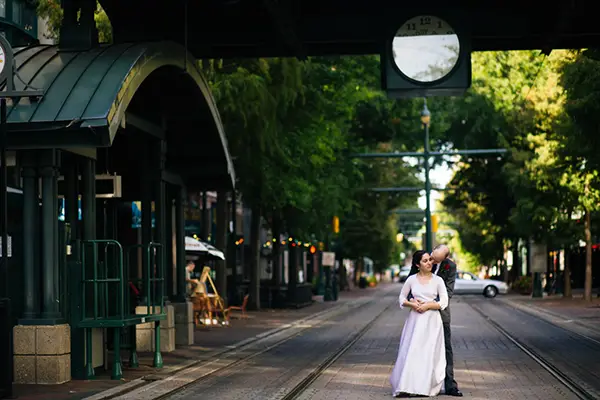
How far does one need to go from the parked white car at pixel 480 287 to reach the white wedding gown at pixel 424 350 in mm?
51611

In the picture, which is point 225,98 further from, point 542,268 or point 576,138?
point 542,268

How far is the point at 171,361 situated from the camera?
20.3 meters

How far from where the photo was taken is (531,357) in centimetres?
2105

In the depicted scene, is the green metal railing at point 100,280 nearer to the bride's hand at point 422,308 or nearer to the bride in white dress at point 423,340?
the bride in white dress at point 423,340

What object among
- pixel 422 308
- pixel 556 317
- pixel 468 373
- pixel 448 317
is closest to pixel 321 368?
pixel 468 373

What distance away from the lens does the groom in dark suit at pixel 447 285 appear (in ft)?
47.8

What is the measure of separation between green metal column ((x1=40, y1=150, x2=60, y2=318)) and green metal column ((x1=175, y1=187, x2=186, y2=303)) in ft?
23.7

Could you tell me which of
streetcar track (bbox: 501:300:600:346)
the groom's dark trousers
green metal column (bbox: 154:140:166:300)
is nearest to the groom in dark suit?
the groom's dark trousers

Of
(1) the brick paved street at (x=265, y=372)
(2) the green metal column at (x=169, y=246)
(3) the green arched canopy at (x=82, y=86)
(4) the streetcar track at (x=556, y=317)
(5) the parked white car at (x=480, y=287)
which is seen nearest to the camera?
(1) the brick paved street at (x=265, y=372)

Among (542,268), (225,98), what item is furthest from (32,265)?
(542,268)

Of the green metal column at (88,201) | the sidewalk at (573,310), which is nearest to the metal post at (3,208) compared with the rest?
the green metal column at (88,201)

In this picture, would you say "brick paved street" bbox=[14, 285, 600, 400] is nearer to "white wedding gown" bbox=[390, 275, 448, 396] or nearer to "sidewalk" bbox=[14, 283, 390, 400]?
"sidewalk" bbox=[14, 283, 390, 400]

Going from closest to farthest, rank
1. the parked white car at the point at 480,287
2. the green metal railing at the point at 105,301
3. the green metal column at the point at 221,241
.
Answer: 1. the green metal railing at the point at 105,301
2. the green metal column at the point at 221,241
3. the parked white car at the point at 480,287

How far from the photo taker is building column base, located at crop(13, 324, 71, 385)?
16359 millimetres
